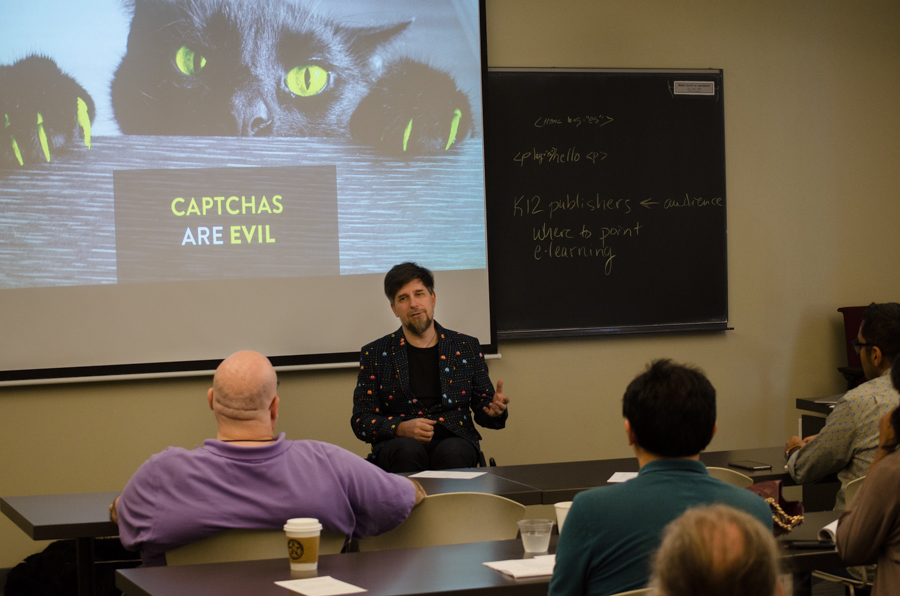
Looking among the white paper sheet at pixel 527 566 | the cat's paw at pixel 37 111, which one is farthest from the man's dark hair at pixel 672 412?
the cat's paw at pixel 37 111

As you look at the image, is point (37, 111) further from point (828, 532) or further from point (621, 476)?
point (828, 532)

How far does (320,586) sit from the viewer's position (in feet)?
5.12

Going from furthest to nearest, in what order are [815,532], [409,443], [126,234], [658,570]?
[126,234] → [409,443] → [815,532] → [658,570]

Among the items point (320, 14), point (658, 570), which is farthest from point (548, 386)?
point (658, 570)

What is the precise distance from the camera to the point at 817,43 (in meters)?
4.81

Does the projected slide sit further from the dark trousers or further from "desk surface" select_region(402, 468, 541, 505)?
"desk surface" select_region(402, 468, 541, 505)

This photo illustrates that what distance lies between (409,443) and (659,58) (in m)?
2.61

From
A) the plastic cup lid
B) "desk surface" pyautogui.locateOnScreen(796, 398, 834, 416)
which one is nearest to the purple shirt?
the plastic cup lid

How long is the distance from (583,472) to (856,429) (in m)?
0.85

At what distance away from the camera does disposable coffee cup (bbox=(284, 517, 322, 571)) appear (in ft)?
5.44

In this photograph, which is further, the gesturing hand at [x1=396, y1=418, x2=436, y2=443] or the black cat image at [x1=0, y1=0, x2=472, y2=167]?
the black cat image at [x1=0, y1=0, x2=472, y2=167]

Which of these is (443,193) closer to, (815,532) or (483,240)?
(483,240)

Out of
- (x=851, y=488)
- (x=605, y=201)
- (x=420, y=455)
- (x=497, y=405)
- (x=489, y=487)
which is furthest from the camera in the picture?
(x=605, y=201)

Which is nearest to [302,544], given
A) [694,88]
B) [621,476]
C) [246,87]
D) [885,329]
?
[621,476]
